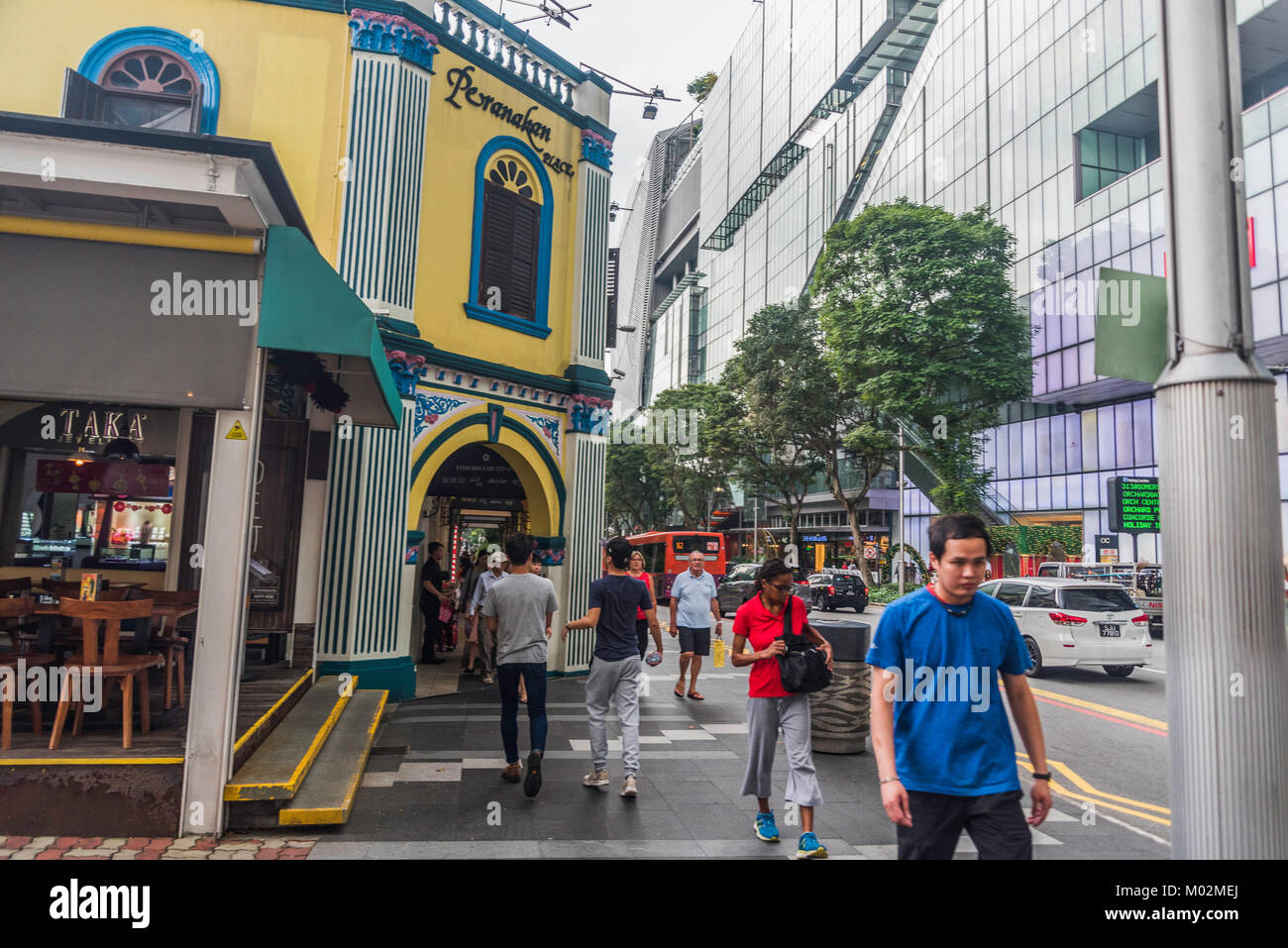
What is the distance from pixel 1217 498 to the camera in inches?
120

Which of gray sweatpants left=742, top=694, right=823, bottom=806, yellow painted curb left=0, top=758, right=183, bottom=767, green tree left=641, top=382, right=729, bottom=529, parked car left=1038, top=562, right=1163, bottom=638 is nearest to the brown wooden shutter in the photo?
yellow painted curb left=0, top=758, right=183, bottom=767

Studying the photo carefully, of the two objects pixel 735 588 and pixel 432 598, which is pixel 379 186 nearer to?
pixel 432 598

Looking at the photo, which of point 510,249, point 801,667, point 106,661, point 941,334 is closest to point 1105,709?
point 801,667

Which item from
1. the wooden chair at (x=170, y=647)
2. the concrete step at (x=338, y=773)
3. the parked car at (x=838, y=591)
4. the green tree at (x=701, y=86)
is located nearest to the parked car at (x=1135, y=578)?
the parked car at (x=838, y=591)

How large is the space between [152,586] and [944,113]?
4518 centimetres

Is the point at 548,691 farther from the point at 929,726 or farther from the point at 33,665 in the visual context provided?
the point at 929,726

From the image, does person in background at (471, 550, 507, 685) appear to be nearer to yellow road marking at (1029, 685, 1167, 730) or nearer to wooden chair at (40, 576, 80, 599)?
wooden chair at (40, 576, 80, 599)

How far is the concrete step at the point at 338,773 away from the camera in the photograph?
5500 millimetres

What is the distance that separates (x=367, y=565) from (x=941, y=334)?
21976mm

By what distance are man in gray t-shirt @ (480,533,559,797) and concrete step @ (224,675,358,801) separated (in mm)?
1564

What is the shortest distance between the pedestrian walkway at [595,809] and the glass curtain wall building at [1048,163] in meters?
25.3

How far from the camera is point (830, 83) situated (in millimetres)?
55656

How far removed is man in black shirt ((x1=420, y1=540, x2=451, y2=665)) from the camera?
42.3ft
